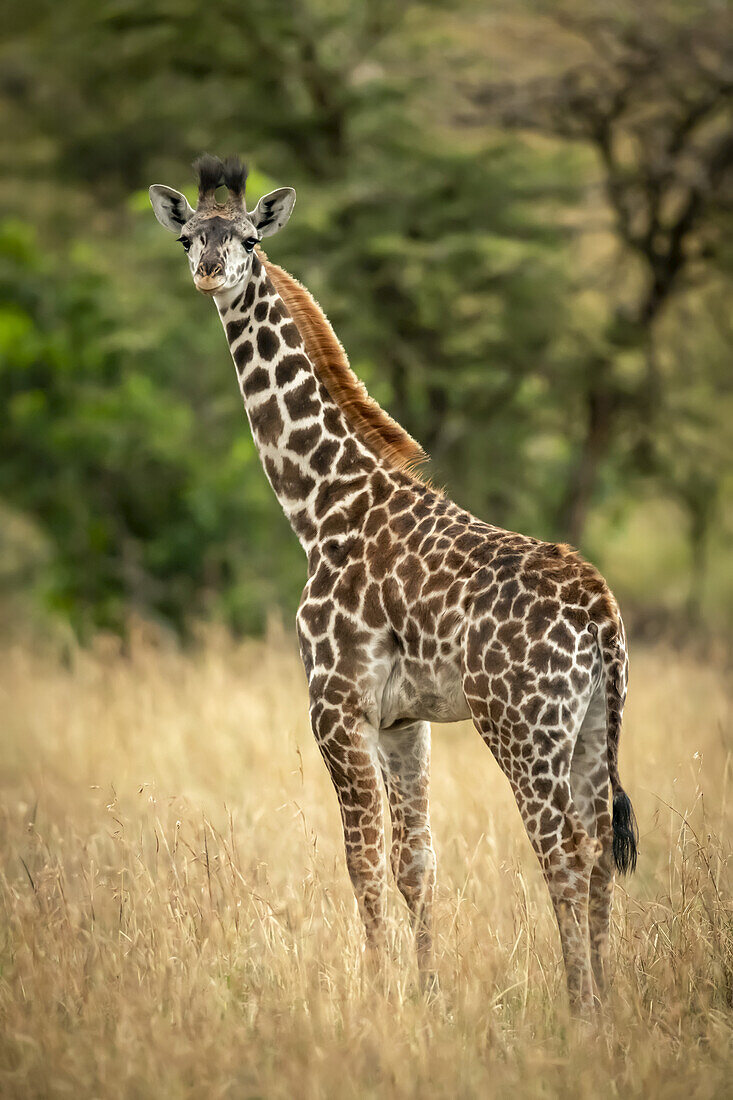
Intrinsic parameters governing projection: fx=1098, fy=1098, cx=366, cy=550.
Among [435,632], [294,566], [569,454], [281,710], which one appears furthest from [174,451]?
[435,632]

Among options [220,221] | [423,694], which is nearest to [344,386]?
[220,221]

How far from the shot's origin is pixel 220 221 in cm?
529

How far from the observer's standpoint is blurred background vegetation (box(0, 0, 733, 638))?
12.7 metres

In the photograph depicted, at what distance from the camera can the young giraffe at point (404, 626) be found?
4.36 m

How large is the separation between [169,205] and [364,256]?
7.57m

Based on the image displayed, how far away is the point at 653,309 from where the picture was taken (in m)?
14.3

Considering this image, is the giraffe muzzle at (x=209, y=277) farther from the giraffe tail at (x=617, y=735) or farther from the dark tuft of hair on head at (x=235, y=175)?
the giraffe tail at (x=617, y=735)

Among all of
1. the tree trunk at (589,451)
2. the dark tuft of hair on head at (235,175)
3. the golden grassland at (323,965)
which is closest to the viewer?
the golden grassland at (323,965)

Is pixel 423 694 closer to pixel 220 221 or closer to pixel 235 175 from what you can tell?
pixel 220 221

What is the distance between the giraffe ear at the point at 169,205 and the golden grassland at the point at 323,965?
110 inches

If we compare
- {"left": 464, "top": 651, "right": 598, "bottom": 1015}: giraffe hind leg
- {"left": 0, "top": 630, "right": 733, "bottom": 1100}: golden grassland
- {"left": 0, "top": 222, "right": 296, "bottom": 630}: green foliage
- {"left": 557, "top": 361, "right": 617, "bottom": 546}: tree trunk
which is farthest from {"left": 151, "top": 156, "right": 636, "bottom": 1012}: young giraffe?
{"left": 557, "top": 361, "right": 617, "bottom": 546}: tree trunk

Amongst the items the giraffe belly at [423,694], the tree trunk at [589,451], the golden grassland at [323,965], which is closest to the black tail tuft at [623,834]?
the golden grassland at [323,965]

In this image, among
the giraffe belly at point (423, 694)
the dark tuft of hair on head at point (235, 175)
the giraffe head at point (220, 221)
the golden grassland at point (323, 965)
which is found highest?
the dark tuft of hair on head at point (235, 175)

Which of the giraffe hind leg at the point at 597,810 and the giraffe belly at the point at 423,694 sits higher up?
the giraffe belly at the point at 423,694
